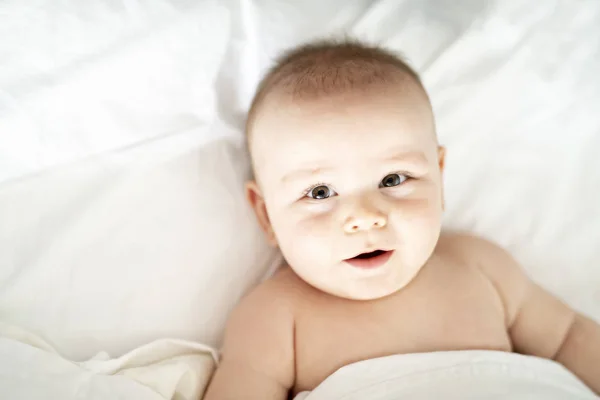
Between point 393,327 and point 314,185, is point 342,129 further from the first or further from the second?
point 393,327

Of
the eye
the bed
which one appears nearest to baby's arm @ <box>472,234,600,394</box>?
the bed

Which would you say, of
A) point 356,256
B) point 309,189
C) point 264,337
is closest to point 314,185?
point 309,189

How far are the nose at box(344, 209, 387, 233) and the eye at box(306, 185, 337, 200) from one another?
0.08 meters

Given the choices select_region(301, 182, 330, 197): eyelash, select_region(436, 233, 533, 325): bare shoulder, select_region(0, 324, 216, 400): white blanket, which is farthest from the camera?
select_region(436, 233, 533, 325): bare shoulder

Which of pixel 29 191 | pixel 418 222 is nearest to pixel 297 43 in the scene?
pixel 418 222

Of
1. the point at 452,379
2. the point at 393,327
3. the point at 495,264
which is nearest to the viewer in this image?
the point at 452,379

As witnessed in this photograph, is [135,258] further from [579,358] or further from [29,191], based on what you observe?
[579,358]

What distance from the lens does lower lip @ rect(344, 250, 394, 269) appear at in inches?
35.3

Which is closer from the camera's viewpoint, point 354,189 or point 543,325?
point 354,189

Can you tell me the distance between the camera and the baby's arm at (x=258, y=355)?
91 cm

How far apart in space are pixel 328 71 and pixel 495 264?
479mm

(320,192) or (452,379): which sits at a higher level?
(320,192)

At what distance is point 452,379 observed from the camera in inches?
33.7

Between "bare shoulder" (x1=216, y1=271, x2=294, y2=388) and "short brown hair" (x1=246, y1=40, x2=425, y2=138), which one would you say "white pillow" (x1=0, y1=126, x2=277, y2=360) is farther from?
"short brown hair" (x1=246, y1=40, x2=425, y2=138)
